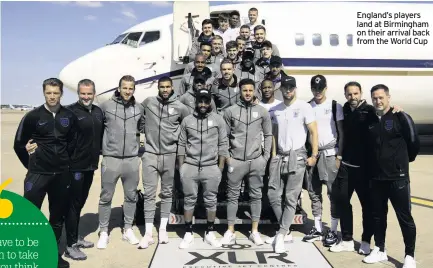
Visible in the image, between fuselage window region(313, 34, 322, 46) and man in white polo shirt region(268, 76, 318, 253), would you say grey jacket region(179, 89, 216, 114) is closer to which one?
man in white polo shirt region(268, 76, 318, 253)

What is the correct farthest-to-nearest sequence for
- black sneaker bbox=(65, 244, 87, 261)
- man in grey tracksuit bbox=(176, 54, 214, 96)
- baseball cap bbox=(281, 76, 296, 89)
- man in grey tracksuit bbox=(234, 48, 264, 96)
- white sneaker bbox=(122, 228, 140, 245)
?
man in grey tracksuit bbox=(234, 48, 264, 96)
man in grey tracksuit bbox=(176, 54, 214, 96)
white sneaker bbox=(122, 228, 140, 245)
baseball cap bbox=(281, 76, 296, 89)
black sneaker bbox=(65, 244, 87, 261)

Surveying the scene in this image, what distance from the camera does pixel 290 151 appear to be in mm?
5387

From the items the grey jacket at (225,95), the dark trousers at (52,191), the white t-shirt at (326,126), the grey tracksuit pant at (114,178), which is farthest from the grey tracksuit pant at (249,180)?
the dark trousers at (52,191)

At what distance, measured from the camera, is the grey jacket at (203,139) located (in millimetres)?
5367

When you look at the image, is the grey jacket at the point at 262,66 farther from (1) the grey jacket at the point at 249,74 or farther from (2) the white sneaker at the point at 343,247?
(2) the white sneaker at the point at 343,247

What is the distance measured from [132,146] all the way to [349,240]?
322 centimetres

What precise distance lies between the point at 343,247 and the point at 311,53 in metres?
7.62

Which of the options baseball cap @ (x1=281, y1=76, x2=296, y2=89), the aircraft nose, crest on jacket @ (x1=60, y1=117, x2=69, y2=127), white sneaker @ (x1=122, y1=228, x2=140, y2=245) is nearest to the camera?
crest on jacket @ (x1=60, y1=117, x2=69, y2=127)

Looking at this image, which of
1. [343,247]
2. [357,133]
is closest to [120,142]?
[357,133]

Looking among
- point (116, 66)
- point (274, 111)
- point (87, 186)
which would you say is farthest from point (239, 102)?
point (116, 66)

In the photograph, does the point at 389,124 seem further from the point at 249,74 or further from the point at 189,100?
the point at 189,100

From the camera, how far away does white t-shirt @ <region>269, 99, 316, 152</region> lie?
17.7ft

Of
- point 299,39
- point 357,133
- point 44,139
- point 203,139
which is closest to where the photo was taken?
point 44,139

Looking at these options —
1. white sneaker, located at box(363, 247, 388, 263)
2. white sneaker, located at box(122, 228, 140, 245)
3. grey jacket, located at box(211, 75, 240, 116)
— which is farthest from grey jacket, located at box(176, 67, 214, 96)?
white sneaker, located at box(363, 247, 388, 263)
